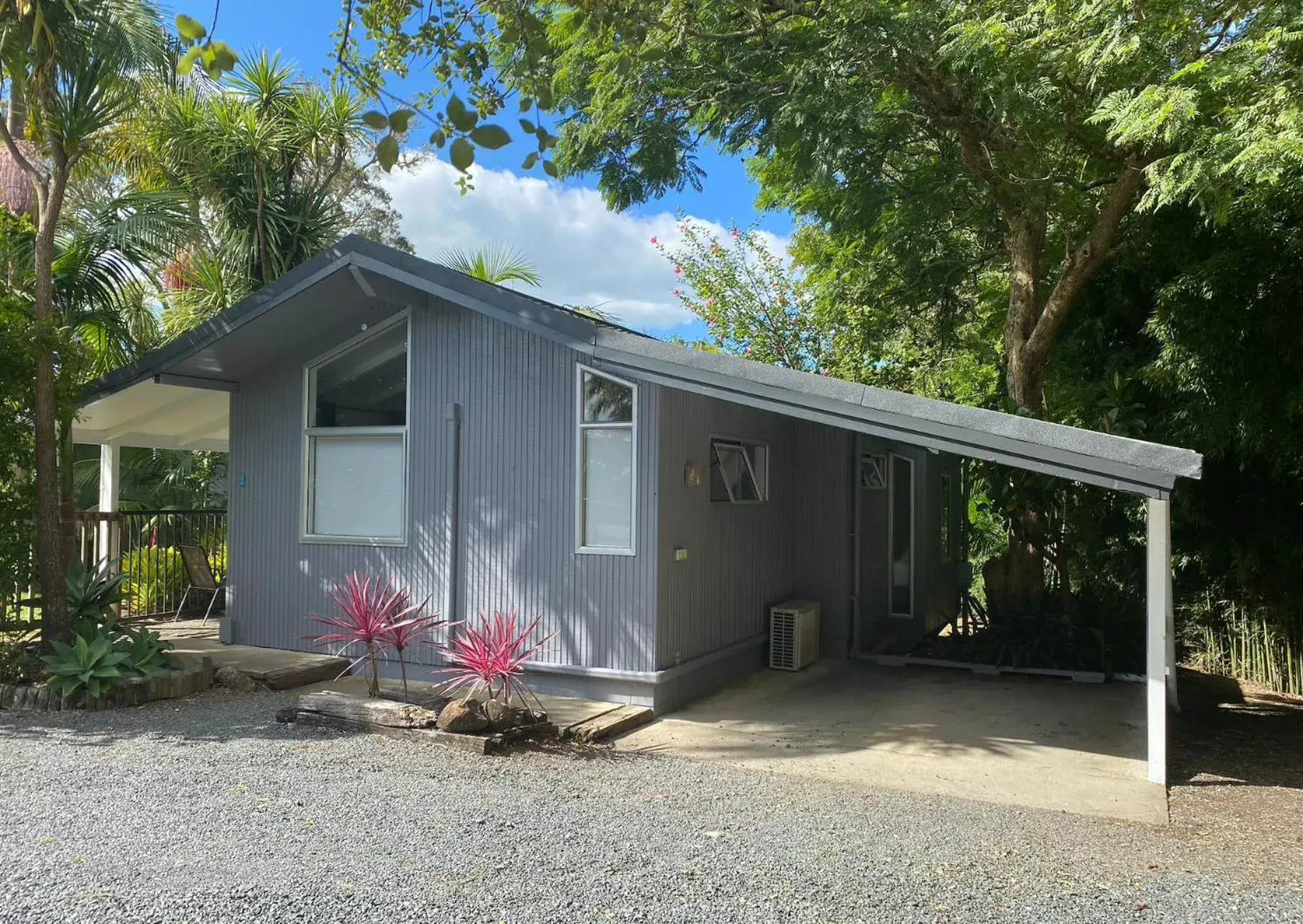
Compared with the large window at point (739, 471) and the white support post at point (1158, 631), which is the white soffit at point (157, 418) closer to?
the large window at point (739, 471)

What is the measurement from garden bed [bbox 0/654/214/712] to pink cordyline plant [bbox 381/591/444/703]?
1.37 metres

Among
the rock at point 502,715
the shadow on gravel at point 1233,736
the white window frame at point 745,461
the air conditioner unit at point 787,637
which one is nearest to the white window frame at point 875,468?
the white window frame at point 745,461

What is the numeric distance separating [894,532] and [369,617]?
562 centimetres

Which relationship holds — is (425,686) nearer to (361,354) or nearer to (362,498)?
(362,498)

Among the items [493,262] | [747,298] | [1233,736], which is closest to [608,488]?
[1233,736]

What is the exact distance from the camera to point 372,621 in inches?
A: 261

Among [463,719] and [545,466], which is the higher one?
[545,466]

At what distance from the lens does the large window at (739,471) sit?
7.73 metres

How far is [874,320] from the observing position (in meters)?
11.9

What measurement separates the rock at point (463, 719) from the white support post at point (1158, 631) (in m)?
3.69

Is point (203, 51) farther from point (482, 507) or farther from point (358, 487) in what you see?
point (358, 487)

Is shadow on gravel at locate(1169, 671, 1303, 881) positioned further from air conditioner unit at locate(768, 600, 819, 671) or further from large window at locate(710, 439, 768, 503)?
large window at locate(710, 439, 768, 503)

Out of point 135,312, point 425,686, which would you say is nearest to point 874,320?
point 425,686

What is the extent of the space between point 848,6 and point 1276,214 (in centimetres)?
346
